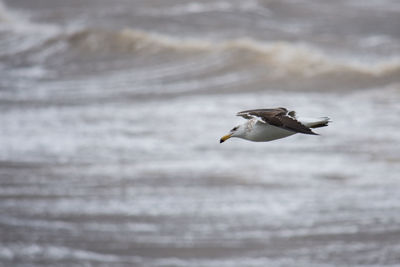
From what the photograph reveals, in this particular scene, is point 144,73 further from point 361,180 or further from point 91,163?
point 361,180

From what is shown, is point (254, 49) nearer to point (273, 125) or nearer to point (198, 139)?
point (198, 139)

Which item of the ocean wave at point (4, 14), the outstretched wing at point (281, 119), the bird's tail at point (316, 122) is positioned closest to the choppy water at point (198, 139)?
the ocean wave at point (4, 14)

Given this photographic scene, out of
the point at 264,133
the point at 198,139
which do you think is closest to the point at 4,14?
the point at 198,139

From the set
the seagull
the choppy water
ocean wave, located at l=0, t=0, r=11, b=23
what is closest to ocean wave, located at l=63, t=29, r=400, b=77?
the choppy water

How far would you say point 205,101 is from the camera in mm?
19281

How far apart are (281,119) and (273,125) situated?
0.08 metres

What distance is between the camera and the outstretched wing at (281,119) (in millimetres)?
6254

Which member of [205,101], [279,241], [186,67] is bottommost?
[279,241]

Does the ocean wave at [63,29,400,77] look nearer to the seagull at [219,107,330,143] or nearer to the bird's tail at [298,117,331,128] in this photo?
the seagull at [219,107,330,143]

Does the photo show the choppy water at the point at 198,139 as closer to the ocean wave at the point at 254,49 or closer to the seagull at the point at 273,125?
the ocean wave at the point at 254,49

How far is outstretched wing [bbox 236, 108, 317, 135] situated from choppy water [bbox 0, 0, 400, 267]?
16.9 ft

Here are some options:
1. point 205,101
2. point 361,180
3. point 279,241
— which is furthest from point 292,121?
point 205,101

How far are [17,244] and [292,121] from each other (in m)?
6.69

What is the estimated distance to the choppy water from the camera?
480 inches
